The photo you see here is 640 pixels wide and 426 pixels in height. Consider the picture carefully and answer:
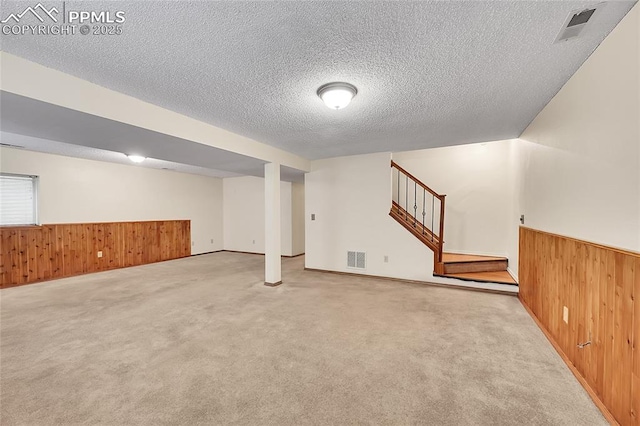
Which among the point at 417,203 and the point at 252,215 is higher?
the point at 417,203

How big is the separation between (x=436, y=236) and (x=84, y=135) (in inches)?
230

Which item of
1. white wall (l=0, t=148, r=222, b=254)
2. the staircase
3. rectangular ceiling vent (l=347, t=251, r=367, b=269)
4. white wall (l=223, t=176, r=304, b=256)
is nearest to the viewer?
the staircase

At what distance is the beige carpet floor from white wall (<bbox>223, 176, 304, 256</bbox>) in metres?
3.79

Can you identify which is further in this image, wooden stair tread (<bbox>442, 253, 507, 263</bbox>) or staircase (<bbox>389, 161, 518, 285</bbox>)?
wooden stair tread (<bbox>442, 253, 507, 263</bbox>)

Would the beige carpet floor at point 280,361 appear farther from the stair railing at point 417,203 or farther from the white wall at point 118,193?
the white wall at point 118,193

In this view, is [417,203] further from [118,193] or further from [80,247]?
[80,247]

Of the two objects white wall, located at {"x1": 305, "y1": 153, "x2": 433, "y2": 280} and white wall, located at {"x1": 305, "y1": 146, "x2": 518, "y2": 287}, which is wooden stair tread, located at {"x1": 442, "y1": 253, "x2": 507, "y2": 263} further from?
white wall, located at {"x1": 305, "y1": 153, "x2": 433, "y2": 280}

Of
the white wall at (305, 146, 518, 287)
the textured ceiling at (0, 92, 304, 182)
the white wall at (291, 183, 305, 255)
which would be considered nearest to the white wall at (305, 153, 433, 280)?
the white wall at (305, 146, 518, 287)

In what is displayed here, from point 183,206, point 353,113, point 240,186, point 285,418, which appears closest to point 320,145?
point 353,113

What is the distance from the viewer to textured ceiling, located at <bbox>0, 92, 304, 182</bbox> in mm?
2176

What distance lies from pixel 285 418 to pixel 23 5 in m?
2.85

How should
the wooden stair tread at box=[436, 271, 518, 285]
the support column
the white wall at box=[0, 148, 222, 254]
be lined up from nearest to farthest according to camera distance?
the wooden stair tread at box=[436, 271, 518, 285] → the support column → the white wall at box=[0, 148, 222, 254]

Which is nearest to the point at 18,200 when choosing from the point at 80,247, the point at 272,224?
the point at 80,247

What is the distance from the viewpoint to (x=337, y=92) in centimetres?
223
